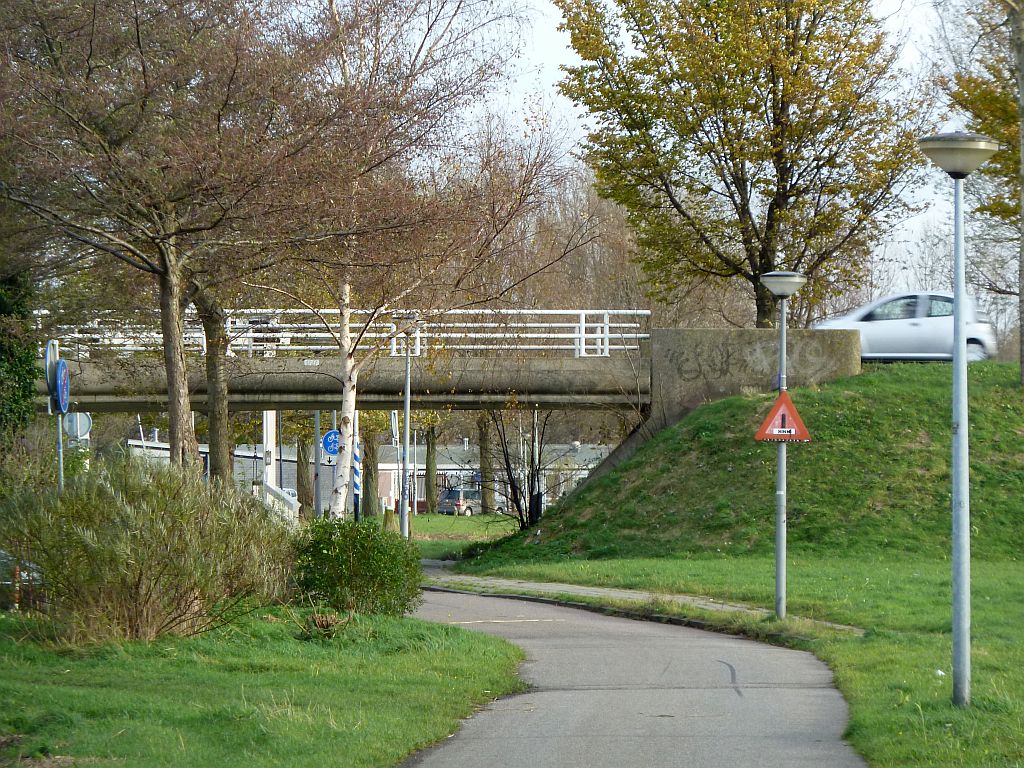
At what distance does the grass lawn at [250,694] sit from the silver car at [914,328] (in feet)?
69.9

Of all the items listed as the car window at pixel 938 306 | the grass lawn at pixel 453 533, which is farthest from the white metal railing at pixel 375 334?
the car window at pixel 938 306

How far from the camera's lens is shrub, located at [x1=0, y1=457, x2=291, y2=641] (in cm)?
1085

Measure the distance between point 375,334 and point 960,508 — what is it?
18.7 metres

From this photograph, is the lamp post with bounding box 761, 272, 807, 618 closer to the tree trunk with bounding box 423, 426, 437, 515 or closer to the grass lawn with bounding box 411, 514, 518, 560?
the grass lawn with bounding box 411, 514, 518, 560

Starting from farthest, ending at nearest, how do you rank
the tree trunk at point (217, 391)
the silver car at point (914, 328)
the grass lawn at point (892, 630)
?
the silver car at point (914, 328), the tree trunk at point (217, 391), the grass lawn at point (892, 630)

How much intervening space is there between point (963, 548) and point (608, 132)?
82.5ft

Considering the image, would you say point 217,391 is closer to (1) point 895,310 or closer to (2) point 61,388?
(2) point 61,388

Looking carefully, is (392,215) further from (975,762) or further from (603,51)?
(603,51)

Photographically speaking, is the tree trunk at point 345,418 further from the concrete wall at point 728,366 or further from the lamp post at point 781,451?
the concrete wall at point 728,366

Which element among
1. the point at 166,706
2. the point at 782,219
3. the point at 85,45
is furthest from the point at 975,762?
the point at 782,219

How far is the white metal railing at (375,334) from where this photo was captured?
23375 millimetres

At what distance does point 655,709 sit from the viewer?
9883 mm

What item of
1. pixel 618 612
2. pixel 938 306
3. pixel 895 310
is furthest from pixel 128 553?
pixel 895 310

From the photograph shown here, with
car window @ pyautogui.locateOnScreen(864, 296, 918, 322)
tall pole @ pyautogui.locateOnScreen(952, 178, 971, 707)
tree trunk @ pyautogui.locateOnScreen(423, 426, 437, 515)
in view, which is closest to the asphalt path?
tall pole @ pyautogui.locateOnScreen(952, 178, 971, 707)
